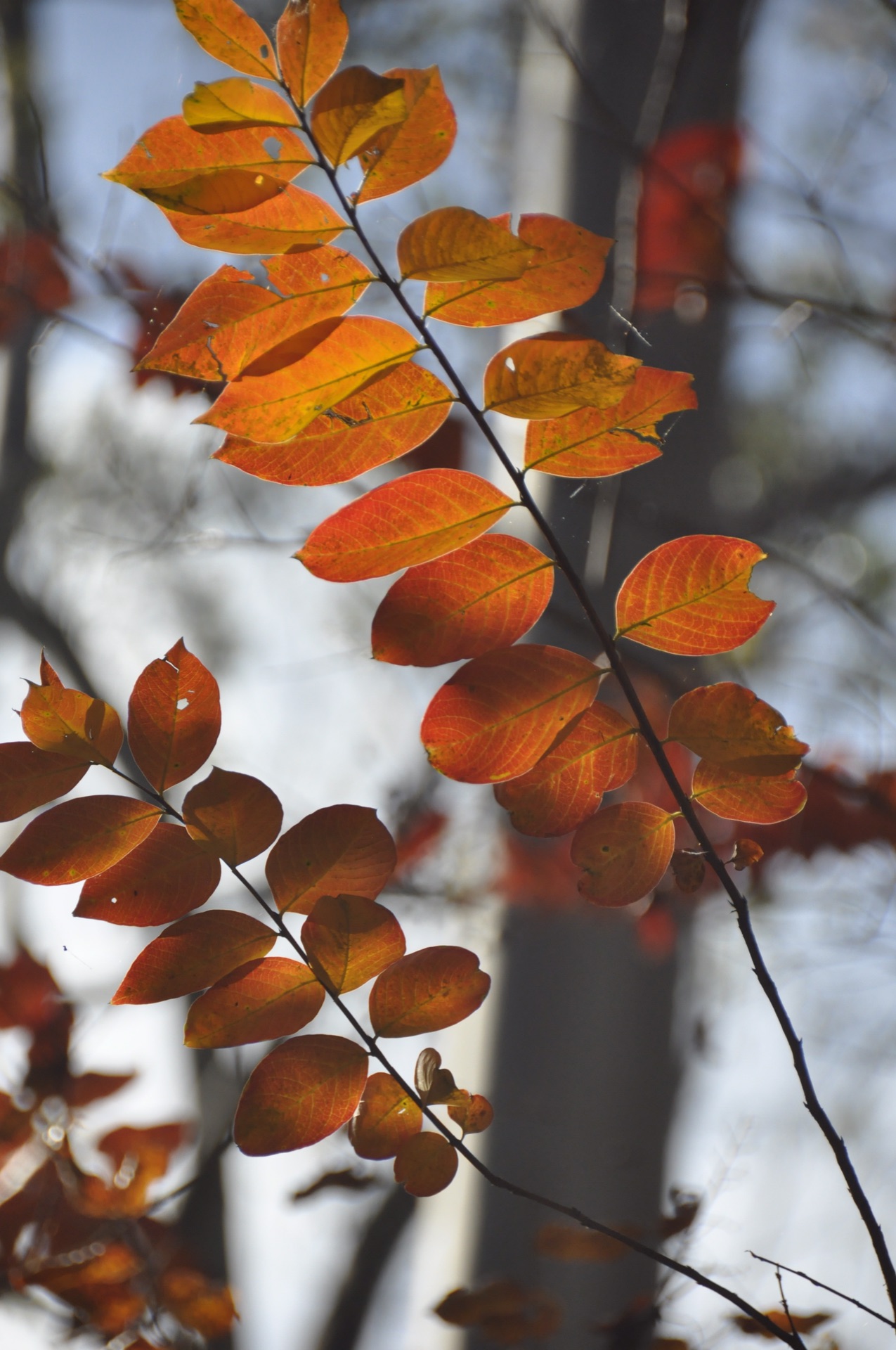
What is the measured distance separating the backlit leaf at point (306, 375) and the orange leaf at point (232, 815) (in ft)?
0.32

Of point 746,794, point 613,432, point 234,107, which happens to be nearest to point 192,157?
point 234,107

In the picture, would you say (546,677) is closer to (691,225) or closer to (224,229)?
(224,229)

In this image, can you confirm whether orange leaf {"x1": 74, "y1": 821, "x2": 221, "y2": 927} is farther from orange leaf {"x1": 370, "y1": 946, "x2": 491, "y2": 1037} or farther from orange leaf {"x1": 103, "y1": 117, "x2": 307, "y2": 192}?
orange leaf {"x1": 103, "y1": 117, "x2": 307, "y2": 192}

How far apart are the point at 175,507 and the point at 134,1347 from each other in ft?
2.80

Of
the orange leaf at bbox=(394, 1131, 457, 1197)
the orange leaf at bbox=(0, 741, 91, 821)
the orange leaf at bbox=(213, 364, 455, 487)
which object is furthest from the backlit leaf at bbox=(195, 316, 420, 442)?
the orange leaf at bbox=(394, 1131, 457, 1197)

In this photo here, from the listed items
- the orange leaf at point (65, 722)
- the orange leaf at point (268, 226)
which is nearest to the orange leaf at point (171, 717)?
the orange leaf at point (65, 722)

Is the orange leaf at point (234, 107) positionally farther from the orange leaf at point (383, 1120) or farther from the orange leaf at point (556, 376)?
the orange leaf at point (383, 1120)

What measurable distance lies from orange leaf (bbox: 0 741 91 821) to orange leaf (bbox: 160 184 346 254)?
0.14 m

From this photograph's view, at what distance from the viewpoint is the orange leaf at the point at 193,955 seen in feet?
0.81

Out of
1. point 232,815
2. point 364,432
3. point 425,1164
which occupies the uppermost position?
point 364,432

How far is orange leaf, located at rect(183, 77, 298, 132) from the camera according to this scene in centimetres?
19

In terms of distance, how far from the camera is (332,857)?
263 mm

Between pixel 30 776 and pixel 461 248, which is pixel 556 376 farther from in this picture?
pixel 30 776

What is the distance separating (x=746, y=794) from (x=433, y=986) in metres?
0.12
